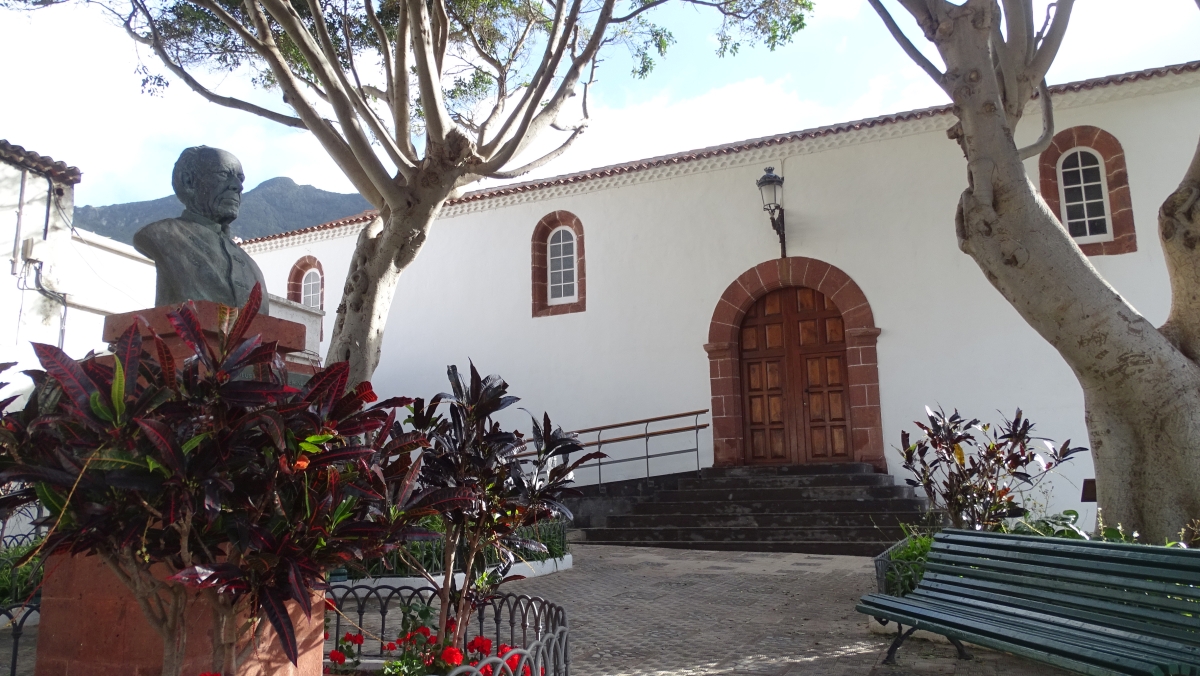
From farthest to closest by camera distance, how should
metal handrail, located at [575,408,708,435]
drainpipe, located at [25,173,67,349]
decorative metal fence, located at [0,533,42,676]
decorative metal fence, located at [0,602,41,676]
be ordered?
metal handrail, located at [575,408,708,435]
drainpipe, located at [25,173,67,349]
decorative metal fence, located at [0,533,42,676]
decorative metal fence, located at [0,602,41,676]

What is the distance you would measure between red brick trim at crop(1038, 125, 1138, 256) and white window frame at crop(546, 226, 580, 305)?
20.8 ft

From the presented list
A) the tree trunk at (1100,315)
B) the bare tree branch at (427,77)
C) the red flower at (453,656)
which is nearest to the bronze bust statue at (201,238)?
the red flower at (453,656)

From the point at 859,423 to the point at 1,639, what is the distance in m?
8.67

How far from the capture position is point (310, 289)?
1470 centimetres

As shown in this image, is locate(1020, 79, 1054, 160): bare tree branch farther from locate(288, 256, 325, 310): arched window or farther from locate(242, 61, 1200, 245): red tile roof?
locate(288, 256, 325, 310): arched window

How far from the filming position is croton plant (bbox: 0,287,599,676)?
73.2 inches

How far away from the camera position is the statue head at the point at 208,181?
3850 millimetres

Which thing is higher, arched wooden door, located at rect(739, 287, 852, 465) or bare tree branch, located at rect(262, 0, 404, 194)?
bare tree branch, located at rect(262, 0, 404, 194)

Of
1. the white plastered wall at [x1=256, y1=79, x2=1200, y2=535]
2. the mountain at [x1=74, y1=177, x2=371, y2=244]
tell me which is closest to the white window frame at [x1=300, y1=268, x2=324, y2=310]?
the white plastered wall at [x1=256, y1=79, x2=1200, y2=535]

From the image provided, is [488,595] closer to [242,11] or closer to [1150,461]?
[1150,461]

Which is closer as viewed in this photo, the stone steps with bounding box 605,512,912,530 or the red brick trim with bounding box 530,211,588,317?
→ the stone steps with bounding box 605,512,912,530

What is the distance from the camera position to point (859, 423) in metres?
10.1

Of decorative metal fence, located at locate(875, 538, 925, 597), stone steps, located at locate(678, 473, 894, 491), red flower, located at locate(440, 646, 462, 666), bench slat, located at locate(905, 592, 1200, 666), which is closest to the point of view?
red flower, located at locate(440, 646, 462, 666)

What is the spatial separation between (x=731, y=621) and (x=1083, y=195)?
313 inches
